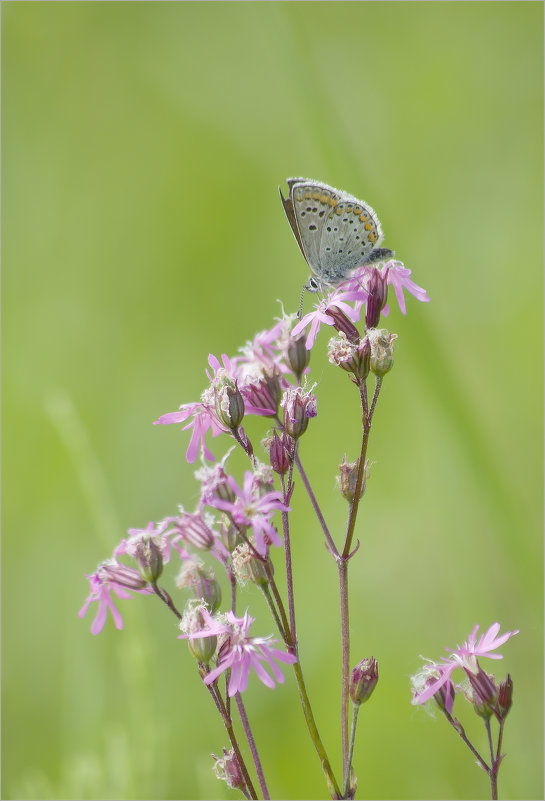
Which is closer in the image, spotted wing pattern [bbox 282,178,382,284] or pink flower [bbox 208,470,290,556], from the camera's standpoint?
pink flower [bbox 208,470,290,556]

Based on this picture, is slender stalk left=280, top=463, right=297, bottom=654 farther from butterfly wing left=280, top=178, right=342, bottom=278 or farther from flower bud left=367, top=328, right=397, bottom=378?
butterfly wing left=280, top=178, right=342, bottom=278

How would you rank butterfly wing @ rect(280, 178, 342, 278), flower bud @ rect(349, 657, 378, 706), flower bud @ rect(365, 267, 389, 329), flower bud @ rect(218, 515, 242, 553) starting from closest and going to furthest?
flower bud @ rect(349, 657, 378, 706)
flower bud @ rect(218, 515, 242, 553)
flower bud @ rect(365, 267, 389, 329)
butterfly wing @ rect(280, 178, 342, 278)

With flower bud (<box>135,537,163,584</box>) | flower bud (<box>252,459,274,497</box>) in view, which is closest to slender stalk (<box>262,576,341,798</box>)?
flower bud (<box>252,459,274,497</box>)

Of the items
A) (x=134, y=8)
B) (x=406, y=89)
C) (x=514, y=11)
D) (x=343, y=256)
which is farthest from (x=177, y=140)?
(x=343, y=256)

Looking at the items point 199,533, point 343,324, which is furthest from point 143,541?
point 343,324

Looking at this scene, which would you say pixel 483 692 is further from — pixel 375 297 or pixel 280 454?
pixel 375 297

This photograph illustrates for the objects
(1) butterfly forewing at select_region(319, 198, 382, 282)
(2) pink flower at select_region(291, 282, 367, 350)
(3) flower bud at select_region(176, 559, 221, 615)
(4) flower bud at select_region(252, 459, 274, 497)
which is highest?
(1) butterfly forewing at select_region(319, 198, 382, 282)

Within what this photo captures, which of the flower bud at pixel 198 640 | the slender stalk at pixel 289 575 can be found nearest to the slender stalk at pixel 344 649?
the slender stalk at pixel 289 575
